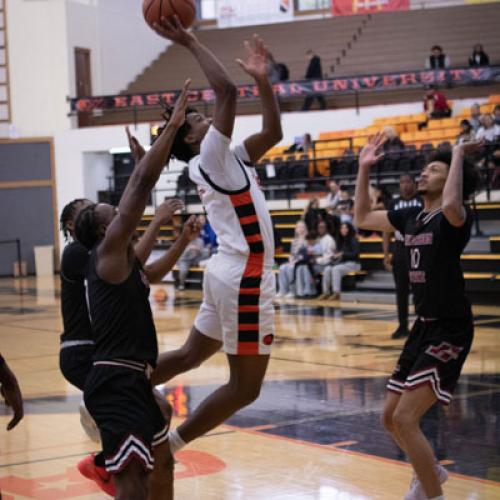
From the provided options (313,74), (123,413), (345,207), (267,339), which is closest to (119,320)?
(123,413)

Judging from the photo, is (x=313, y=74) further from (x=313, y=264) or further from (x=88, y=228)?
(x=88, y=228)

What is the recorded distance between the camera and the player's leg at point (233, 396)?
15.7 ft

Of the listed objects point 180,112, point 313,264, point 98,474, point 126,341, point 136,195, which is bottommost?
point 313,264

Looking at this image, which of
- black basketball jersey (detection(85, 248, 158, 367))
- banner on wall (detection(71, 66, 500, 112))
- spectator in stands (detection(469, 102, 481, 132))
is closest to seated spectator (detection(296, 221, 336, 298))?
spectator in stands (detection(469, 102, 481, 132))

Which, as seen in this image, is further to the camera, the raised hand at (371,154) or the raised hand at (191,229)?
the raised hand at (191,229)

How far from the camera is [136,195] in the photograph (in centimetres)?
371

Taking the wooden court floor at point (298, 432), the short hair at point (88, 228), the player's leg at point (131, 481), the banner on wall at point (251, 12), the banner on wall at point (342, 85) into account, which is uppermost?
the banner on wall at point (251, 12)

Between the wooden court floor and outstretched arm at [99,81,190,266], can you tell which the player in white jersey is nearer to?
the wooden court floor

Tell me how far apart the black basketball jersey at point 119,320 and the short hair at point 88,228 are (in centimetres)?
17

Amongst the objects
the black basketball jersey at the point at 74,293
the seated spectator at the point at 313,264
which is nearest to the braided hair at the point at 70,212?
the black basketball jersey at the point at 74,293

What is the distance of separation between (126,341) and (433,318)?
1.54m

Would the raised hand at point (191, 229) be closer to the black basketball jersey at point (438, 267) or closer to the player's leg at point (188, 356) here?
the player's leg at point (188, 356)

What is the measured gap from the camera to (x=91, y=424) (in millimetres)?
5758

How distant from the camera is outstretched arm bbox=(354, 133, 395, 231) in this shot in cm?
495
